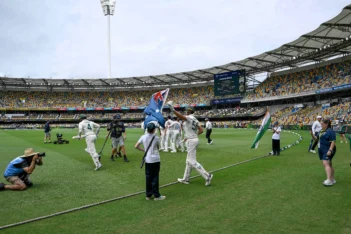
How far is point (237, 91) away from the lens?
157 ft

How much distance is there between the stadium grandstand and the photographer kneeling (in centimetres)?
2923

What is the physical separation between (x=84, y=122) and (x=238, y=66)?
1737 inches

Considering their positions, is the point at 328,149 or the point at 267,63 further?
the point at 267,63

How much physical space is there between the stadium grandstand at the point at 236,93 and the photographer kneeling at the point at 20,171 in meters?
29.2

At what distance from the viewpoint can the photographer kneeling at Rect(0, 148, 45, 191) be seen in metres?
7.10

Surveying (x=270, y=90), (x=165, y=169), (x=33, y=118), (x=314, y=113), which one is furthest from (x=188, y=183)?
(x=33, y=118)

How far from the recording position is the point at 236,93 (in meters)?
48.3

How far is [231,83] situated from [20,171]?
44211 millimetres

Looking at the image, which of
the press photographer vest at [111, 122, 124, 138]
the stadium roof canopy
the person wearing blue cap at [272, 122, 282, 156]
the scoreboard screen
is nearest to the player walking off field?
the press photographer vest at [111, 122, 124, 138]

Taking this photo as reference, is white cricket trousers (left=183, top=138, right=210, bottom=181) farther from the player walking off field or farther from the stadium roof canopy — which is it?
the stadium roof canopy

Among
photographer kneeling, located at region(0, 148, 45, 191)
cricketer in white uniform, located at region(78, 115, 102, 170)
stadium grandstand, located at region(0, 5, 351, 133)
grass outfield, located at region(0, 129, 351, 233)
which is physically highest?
stadium grandstand, located at region(0, 5, 351, 133)

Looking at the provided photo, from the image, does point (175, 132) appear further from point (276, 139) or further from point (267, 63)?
point (267, 63)

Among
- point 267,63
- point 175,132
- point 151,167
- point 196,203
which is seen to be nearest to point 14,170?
point 151,167

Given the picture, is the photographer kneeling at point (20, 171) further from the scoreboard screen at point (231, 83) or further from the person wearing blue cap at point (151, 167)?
the scoreboard screen at point (231, 83)
